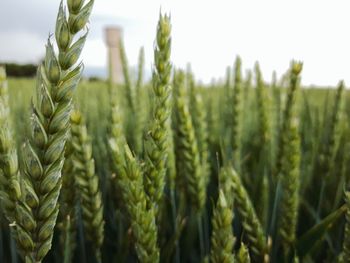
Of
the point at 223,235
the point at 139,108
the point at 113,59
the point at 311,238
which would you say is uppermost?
the point at 113,59

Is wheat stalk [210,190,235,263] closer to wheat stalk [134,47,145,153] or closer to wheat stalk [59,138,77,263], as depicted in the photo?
wheat stalk [59,138,77,263]

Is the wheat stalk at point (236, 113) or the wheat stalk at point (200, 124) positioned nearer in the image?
the wheat stalk at point (200, 124)

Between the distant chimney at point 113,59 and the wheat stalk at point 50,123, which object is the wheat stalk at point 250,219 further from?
the distant chimney at point 113,59

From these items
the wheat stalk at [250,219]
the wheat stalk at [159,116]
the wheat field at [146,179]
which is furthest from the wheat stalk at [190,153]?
the wheat stalk at [159,116]

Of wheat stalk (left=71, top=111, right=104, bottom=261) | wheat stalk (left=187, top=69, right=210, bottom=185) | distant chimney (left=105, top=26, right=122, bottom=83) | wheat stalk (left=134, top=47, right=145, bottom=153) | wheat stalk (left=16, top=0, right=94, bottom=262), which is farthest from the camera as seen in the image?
distant chimney (left=105, top=26, right=122, bottom=83)

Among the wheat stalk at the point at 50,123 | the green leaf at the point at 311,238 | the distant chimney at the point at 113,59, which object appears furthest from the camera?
the distant chimney at the point at 113,59

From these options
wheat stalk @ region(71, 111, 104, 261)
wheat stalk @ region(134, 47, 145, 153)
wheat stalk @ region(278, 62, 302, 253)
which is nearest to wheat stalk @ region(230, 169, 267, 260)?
wheat stalk @ region(278, 62, 302, 253)

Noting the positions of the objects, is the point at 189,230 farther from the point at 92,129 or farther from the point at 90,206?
the point at 92,129

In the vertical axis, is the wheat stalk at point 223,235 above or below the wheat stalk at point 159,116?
below

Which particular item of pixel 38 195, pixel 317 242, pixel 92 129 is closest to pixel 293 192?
pixel 317 242

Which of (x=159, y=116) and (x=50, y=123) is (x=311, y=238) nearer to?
(x=159, y=116)

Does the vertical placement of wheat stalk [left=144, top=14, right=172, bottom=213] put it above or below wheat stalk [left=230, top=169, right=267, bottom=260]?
above

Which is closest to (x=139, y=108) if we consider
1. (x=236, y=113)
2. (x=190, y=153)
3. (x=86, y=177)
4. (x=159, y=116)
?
(x=236, y=113)

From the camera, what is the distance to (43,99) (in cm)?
37
